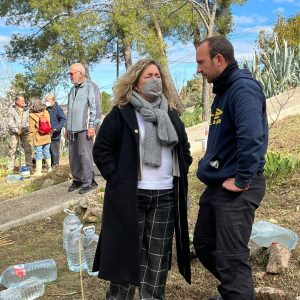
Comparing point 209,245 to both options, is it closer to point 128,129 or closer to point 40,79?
point 128,129

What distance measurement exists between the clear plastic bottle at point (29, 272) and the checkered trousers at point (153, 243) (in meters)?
1.14

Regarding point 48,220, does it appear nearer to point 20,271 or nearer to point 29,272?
point 29,272

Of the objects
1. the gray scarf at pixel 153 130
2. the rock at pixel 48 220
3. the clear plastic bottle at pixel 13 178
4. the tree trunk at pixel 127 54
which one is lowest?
the clear plastic bottle at pixel 13 178

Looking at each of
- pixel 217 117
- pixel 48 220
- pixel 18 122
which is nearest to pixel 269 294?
pixel 217 117

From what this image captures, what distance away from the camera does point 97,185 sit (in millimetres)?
7270

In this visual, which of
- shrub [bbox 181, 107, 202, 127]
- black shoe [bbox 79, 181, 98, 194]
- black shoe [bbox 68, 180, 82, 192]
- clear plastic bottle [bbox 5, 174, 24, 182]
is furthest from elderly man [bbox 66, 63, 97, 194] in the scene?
shrub [bbox 181, 107, 202, 127]

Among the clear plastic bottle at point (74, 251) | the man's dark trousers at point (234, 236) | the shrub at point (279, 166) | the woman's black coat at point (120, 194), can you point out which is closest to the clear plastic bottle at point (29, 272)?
the clear plastic bottle at point (74, 251)

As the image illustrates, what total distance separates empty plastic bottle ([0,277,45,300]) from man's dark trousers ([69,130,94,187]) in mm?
2962

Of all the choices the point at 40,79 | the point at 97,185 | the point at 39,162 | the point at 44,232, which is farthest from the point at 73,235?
the point at 40,79

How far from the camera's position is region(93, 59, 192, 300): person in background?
3131 millimetres

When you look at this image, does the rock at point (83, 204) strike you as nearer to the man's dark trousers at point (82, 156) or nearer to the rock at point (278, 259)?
the man's dark trousers at point (82, 156)

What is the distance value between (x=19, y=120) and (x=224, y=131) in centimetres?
848

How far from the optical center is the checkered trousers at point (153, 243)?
127 inches

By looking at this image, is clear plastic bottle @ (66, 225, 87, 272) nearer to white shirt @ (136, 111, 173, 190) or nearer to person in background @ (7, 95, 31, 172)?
white shirt @ (136, 111, 173, 190)
